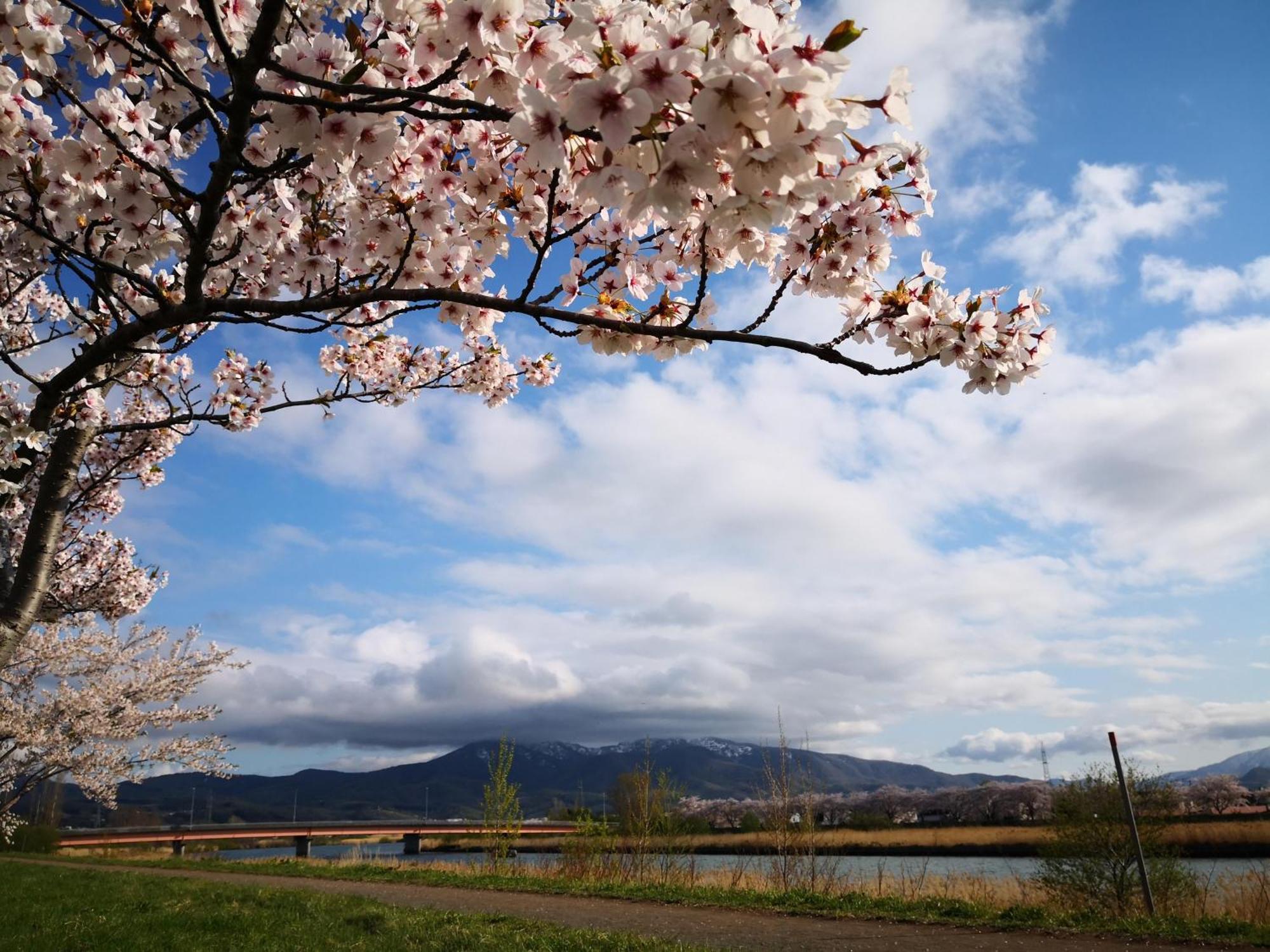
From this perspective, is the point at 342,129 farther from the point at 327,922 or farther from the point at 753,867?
the point at 753,867

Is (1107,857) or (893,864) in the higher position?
(1107,857)

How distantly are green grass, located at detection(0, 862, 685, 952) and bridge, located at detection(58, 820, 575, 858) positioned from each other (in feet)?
82.3

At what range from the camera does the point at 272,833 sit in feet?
136

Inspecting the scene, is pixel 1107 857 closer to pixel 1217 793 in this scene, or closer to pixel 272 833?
pixel 272 833

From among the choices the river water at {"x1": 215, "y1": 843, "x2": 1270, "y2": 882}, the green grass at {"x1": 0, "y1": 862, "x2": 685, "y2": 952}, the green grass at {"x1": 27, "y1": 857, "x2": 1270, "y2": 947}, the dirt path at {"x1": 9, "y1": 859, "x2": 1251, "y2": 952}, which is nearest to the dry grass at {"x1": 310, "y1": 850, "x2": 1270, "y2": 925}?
the river water at {"x1": 215, "y1": 843, "x2": 1270, "y2": 882}

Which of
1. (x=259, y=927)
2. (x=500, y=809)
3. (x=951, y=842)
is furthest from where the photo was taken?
(x=951, y=842)

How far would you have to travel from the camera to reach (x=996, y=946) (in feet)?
19.6

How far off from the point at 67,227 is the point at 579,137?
8.49ft

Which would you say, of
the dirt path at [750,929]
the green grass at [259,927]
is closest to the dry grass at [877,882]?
the dirt path at [750,929]

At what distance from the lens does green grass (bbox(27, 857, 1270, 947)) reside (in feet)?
20.8

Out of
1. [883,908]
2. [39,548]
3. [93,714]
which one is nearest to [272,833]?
[93,714]

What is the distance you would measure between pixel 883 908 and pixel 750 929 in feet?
5.51

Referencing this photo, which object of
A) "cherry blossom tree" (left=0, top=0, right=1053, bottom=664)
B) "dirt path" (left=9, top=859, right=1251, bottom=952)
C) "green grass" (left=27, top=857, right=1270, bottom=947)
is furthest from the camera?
"green grass" (left=27, top=857, right=1270, bottom=947)

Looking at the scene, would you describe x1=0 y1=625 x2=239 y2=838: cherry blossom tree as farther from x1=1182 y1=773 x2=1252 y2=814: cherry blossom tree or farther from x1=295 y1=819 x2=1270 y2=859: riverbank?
x1=1182 y1=773 x2=1252 y2=814: cherry blossom tree
